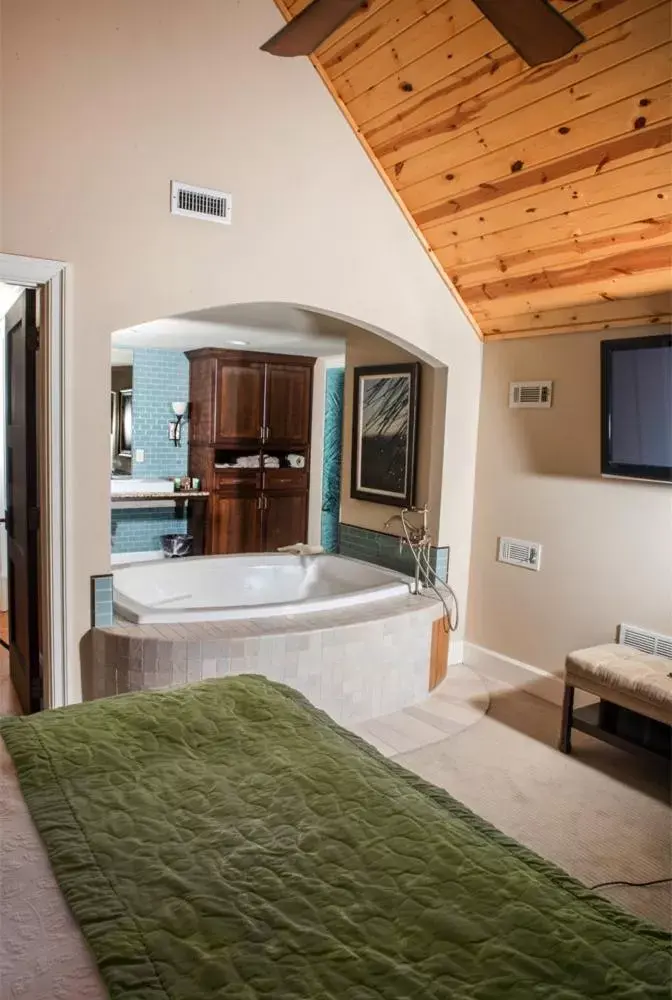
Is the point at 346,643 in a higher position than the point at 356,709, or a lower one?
higher

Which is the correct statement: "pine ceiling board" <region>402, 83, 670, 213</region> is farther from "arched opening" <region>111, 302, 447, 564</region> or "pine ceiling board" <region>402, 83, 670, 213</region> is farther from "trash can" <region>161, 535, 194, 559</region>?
"trash can" <region>161, 535, 194, 559</region>

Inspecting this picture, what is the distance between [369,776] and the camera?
1.50m

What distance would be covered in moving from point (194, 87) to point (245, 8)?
18.1 inches

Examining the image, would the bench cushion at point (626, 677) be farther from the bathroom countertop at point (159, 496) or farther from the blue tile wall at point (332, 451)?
the blue tile wall at point (332, 451)

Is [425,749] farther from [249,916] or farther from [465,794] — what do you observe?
[249,916]

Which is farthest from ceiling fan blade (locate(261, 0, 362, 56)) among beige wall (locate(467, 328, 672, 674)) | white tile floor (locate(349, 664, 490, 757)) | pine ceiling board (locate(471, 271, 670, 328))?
white tile floor (locate(349, 664, 490, 757))

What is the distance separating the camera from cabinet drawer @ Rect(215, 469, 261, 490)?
6.47 metres

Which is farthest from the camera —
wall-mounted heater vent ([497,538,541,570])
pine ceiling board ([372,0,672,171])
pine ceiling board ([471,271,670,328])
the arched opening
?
the arched opening

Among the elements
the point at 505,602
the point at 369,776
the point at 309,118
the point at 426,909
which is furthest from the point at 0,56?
the point at 505,602

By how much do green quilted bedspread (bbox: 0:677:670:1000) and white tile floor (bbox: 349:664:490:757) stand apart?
178 centimetres

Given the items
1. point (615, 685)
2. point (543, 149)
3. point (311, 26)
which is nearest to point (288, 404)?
point (543, 149)

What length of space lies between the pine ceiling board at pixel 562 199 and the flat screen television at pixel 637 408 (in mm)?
613

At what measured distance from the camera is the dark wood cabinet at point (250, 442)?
6.41 meters

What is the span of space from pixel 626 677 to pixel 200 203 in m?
2.69
